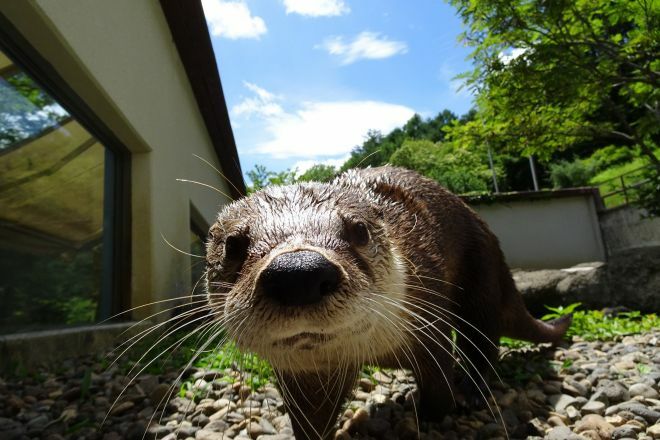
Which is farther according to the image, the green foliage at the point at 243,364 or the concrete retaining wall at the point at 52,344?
the concrete retaining wall at the point at 52,344

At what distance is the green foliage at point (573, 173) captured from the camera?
2972 cm

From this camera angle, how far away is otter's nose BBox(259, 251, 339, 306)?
1.29 metres

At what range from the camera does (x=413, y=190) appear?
2682 mm

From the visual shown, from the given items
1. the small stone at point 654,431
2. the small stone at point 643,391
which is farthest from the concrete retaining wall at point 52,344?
the small stone at point 643,391

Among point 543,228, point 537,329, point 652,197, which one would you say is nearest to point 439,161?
point 543,228

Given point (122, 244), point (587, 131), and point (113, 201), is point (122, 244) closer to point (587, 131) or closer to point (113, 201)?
point (113, 201)

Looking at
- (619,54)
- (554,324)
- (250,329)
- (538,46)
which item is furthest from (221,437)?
(619,54)

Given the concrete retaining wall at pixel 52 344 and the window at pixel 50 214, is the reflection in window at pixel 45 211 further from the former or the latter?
the concrete retaining wall at pixel 52 344

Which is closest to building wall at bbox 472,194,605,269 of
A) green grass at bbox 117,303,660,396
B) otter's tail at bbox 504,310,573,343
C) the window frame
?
green grass at bbox 117,303,660,396

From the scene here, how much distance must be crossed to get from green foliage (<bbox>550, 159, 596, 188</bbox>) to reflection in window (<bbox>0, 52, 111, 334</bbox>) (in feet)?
101

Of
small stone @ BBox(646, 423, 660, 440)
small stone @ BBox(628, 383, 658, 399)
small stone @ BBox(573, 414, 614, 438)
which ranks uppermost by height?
small stone @ BBox(628, 383, 658, 399)

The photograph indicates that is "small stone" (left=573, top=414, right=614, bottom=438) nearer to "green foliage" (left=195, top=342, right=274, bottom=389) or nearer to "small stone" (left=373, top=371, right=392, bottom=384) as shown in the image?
"small stone" (left=373, top=371, right=392, bottom=384)

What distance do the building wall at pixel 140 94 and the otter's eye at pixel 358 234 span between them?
5.80 ft

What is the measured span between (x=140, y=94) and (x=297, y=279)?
391 centimetres
